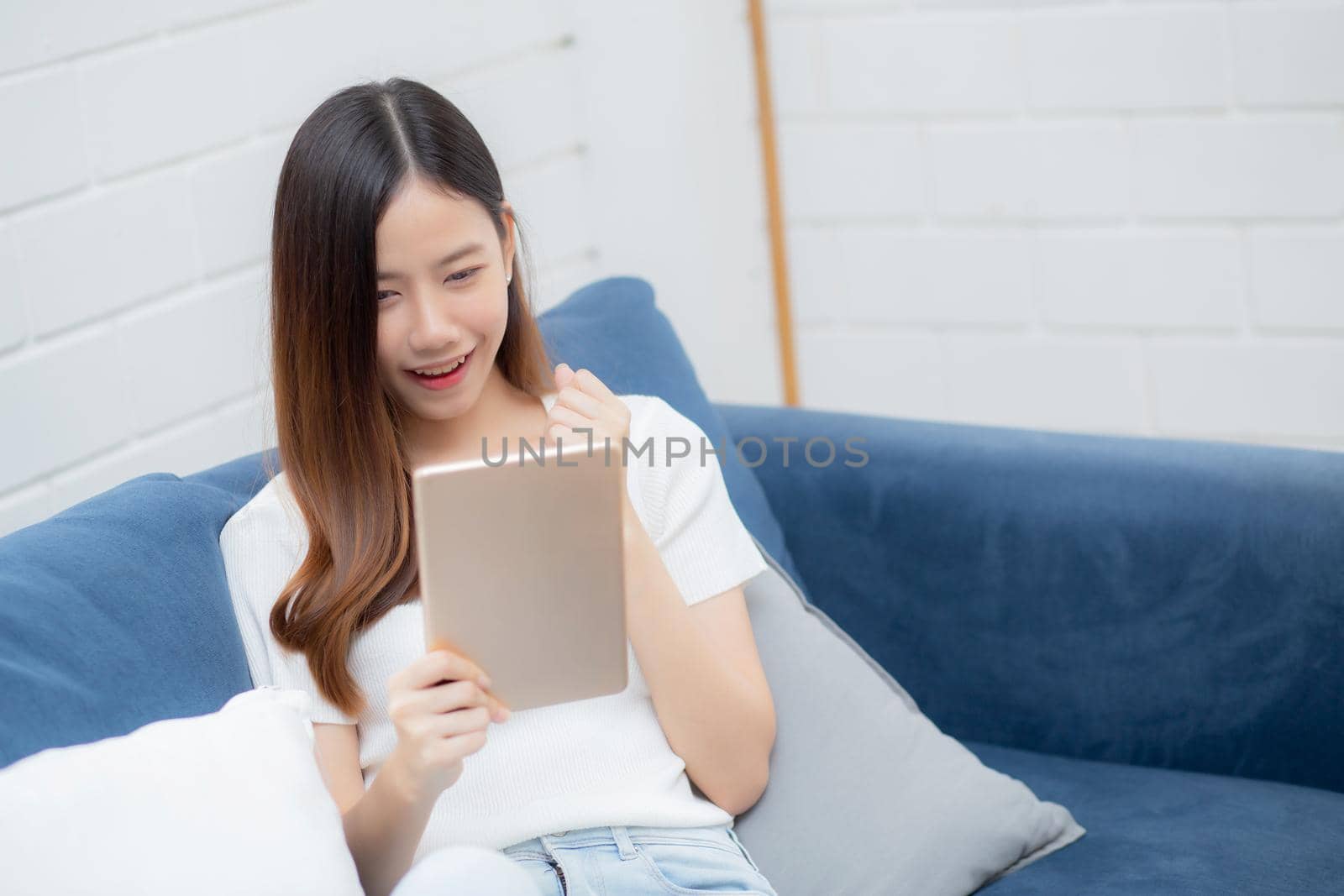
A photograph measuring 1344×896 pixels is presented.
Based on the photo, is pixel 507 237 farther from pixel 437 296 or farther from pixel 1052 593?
pixel 1052 593

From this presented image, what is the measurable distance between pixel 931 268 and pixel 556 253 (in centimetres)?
60

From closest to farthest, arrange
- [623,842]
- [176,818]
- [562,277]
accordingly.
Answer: [176,818], [623,842], [562,277]

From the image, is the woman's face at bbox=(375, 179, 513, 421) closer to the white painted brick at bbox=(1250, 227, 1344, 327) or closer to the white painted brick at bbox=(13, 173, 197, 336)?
the white painted brick at bbox=(13, 173, 197, 336)

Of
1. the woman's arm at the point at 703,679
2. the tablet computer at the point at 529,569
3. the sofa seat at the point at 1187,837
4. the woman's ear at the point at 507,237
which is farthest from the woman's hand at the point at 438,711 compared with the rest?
the sofa seat at the point at 1187,837

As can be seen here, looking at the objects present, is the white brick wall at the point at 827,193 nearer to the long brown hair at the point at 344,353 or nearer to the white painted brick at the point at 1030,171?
the white painted brick at the point at 1030,171

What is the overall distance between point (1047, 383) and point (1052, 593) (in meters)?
0.82

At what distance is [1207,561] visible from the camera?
4.84 ft

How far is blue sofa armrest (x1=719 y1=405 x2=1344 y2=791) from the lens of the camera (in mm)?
1445

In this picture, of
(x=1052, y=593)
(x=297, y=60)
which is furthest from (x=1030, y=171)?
(x=297, y=60)

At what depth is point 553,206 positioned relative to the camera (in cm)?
226

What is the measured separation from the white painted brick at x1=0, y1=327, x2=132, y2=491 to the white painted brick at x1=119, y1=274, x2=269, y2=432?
0.10 ft

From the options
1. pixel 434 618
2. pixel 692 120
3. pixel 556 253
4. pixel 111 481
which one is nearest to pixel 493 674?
pixel 434 618

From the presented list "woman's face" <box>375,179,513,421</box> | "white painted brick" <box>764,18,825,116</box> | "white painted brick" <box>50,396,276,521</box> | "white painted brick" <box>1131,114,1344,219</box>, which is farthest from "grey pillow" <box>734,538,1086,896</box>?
"white painted brick" <box>764,18,825,116</box>

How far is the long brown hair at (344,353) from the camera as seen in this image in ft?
3.81
